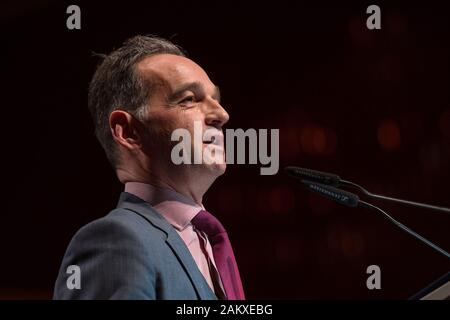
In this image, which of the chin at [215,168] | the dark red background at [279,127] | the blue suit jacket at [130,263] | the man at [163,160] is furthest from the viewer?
the dark red background at [279,127]

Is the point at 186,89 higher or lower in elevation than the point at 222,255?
higher

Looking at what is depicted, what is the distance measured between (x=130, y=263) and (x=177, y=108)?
0.34 m

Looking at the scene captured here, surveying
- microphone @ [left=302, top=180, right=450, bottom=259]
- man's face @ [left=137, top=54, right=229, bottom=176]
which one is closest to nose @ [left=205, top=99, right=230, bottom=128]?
man's face @ [left=137, top=54, right=229, bottom=176]

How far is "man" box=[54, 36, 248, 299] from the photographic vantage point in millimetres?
1029

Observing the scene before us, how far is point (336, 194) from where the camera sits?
39.8 inches

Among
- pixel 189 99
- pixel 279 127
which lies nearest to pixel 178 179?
pixel 189 99

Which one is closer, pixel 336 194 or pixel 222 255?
pixel 336 194

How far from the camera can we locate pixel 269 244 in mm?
1523

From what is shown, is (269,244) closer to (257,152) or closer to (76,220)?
(257,152)

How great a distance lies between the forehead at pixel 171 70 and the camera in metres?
1.17

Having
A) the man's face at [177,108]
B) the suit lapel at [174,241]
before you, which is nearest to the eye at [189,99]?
the man's face at [177,108]

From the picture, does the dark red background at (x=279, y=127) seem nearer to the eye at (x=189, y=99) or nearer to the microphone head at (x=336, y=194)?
the eye at (x=189, y=99)

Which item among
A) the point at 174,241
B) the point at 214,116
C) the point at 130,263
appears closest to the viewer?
the point at 130,263

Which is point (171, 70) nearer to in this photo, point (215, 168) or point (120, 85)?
point (120, 85)
